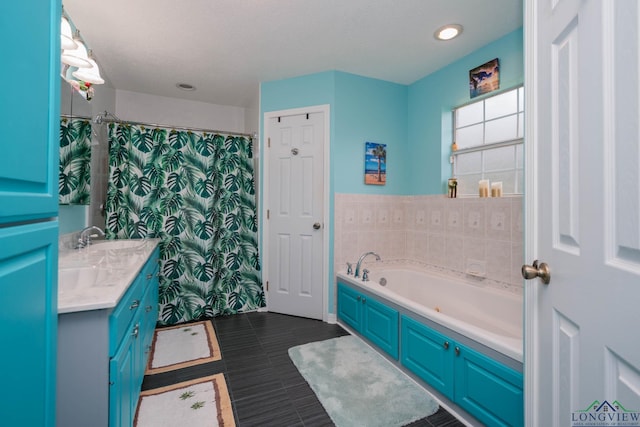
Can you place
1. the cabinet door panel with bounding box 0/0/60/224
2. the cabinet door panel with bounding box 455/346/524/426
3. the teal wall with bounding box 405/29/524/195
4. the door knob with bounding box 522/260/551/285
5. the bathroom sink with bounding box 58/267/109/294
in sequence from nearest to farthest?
the cabinet door panel with bounding box 0/0/60/224, the door knob with bounding box 522/260/551/285, the bathroom sink with bounding box 58/267/109/294, the cabinet door panel with bounding box 455/346/524/426, the teal wall with bounding box 405/29/524/195

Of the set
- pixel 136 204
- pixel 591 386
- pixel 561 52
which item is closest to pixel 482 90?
pixel 561 52

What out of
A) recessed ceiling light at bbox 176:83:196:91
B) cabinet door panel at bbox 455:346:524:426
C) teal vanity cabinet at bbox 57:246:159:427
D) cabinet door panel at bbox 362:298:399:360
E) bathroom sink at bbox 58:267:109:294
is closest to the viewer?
teal vanity cabinet at bbox 57:246:159:427

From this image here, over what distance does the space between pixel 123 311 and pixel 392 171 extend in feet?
8.59

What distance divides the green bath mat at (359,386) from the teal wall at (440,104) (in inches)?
65.4

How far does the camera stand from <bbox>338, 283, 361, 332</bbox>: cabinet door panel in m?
2.52

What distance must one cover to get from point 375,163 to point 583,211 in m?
2.32

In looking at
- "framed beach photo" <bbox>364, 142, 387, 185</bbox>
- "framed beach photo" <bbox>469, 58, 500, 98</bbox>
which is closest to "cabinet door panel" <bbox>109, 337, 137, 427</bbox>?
"framed beach photo" <bbox>364, 142, 387, 185</bbox>

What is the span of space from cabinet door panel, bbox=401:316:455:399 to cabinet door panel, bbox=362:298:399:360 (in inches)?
3.8

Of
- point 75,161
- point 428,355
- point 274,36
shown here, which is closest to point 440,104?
point 274,36

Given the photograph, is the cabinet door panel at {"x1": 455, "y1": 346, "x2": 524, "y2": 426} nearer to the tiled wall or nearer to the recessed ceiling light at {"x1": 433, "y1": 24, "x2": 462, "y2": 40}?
the tiled wall

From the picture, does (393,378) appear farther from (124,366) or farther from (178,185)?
(178,185)

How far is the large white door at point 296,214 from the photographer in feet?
9.55

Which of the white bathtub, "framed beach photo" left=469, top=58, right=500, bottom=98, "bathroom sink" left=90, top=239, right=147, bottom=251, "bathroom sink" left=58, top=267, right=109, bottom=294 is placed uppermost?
"framed beach photo" left=469, top=58, right=500, bottom=98

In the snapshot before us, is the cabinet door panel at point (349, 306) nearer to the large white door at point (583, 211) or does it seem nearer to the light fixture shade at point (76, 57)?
the large white door at point (583, 211)
